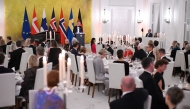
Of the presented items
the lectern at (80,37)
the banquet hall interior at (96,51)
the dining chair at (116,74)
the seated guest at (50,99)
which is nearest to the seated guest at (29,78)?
the banquet hall interior at (96,51)

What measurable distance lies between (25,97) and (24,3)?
928cm

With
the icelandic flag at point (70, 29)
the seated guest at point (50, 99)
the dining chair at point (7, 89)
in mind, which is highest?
the icelandic flag at point (70, 29)

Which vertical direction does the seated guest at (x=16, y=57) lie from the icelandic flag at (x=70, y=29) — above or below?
below

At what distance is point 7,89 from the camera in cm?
472

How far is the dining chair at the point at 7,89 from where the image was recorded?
4.65 metres

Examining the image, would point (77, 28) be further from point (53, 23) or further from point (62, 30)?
point (53, 23)

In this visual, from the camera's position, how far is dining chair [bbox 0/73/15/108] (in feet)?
15.3

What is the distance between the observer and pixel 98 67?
6.76 metres

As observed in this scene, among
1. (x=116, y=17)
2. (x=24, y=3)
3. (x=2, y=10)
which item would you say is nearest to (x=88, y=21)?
(x=116, y=17)

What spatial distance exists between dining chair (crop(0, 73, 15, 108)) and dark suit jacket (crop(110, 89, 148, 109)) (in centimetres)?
219

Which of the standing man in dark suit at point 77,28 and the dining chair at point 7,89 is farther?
the standing man in dark suit at point 77,28

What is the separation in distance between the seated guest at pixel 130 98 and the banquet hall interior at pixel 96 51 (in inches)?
0.5

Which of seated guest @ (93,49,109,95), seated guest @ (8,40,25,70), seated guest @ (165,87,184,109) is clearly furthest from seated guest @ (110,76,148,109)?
seated guest @ (8,40,25,70)

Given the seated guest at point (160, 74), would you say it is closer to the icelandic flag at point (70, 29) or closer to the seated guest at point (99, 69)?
the seated guest at point (99, 69)
